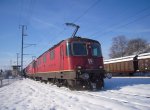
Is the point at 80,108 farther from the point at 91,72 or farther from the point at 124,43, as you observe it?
the point at 124,43

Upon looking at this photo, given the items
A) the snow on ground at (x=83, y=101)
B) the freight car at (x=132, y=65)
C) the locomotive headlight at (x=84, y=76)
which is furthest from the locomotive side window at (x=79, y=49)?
the freight car at (x=132, y=65)

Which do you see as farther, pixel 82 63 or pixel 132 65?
pixel 132 65

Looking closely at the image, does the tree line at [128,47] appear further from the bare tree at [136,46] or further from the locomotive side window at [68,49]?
the locomotive side window at [68,49]

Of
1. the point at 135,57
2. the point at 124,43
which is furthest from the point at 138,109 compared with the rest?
the point at 124,43

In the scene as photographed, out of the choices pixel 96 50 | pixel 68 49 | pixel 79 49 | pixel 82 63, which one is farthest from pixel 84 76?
pixel 96 50

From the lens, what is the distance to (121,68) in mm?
36406

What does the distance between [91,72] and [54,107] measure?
5875 mm

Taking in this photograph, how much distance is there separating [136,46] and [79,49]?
80.8m

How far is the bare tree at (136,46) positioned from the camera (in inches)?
3558

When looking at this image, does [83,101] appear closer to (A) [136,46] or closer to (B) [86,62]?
(B) [86,62]

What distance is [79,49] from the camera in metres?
14.3

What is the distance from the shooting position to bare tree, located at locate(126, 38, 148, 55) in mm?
90375

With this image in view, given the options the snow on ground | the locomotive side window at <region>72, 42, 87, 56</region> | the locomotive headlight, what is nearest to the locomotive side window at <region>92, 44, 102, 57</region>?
the locomotive side window at <region>72, 42, 87, 56</region>

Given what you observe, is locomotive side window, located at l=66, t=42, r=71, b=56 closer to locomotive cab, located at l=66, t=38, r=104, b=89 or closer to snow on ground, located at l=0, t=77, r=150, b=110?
locomotive cab, located at l=66, t=38, r=104, b=89
